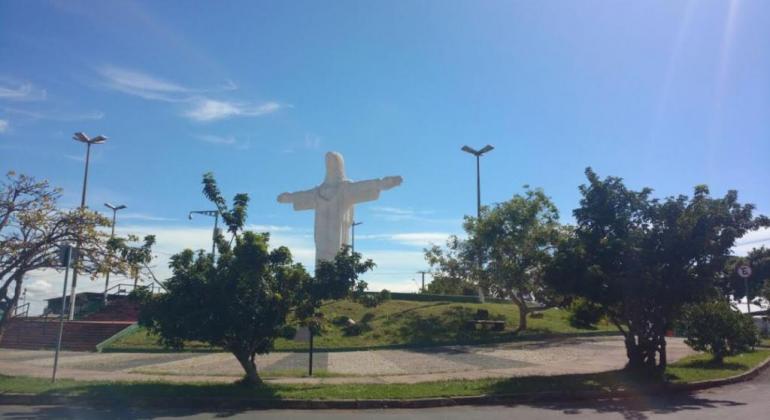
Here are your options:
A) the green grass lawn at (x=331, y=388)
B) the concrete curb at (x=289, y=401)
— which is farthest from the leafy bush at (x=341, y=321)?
the concrete curb at (x=289, y=401)

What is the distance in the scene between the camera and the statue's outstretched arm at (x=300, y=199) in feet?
108

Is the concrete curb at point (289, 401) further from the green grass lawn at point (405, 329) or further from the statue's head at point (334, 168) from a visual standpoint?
the statue's head at point (334, 168)

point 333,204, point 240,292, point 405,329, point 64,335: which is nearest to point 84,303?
point 64,335

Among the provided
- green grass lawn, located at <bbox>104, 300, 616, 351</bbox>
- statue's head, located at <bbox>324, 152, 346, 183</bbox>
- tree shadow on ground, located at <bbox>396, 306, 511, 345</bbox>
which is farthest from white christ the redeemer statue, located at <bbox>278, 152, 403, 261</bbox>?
tree shadow on ground, located at <bbox>396, 306, 511, 345</bbox>

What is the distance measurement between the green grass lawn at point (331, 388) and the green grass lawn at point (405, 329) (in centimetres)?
779

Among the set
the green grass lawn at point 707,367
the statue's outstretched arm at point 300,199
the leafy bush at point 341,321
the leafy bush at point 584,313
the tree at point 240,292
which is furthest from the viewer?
the statue's outstretched arm at point 300,199

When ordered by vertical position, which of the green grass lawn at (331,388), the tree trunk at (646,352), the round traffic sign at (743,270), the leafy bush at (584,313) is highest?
the round traffic sign at (743,270)

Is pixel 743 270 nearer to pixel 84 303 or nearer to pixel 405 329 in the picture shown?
pixel 405 329

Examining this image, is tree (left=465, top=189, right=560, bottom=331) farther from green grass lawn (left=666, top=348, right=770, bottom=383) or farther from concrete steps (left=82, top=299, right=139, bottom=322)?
concrete steps (left=82, top=299, right=139, bottom=322)

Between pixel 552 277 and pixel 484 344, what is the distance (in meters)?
10.3

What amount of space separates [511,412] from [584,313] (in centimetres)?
731

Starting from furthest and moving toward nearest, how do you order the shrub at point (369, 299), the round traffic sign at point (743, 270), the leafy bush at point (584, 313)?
the leafy bush at point (584, 313), the round traffic sign at point (743, 270), the shrub at point (369, 299)

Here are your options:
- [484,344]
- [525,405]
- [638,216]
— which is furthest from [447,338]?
[525,405]

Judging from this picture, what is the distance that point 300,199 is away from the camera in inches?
1314
